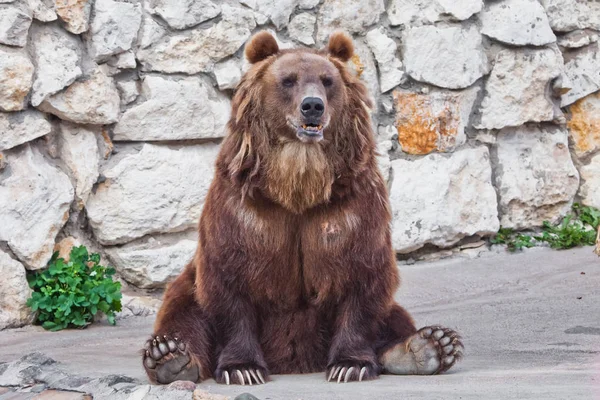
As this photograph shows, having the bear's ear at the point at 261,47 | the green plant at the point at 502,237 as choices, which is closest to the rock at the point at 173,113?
the bear's ear at the point at 261,47

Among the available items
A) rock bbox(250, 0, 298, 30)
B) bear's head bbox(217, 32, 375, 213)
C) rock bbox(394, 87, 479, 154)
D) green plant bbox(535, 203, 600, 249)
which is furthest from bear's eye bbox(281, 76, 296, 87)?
green plant bbox(535, 203, 600, 249)

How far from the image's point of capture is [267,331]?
4.11m

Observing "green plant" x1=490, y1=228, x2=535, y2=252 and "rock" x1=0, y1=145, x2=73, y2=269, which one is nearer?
"rock" x1=0, y1=145, x2=73, y2=269

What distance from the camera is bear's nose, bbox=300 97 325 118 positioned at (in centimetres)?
383

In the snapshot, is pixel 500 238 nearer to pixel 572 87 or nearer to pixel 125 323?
pixel 572 87

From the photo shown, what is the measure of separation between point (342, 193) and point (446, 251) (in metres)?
2.69

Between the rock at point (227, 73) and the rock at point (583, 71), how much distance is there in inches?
A: 91.8

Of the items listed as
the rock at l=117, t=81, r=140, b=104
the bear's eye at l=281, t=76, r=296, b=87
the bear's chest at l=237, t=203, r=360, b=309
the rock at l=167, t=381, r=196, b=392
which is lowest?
the rock at l=167, t=381, r=196, b=392

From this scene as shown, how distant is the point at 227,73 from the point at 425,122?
1375mm

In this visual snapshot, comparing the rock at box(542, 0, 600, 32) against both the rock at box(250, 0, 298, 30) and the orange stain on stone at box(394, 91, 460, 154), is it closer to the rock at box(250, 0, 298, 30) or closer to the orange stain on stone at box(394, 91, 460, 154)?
the orange stain on stone at box(394, 91, 460, 154)

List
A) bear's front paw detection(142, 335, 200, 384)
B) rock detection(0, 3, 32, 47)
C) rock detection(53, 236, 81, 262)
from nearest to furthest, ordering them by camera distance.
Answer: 1. bear's front paw detection(142, 335, 200, 384)
2. rock detection(0, 3, 32, 47)
3. rock detection(53, 236, 81, 262)

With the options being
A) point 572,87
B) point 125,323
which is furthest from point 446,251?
point 125,323

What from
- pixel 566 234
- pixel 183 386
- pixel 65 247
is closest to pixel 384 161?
pixel 566 234

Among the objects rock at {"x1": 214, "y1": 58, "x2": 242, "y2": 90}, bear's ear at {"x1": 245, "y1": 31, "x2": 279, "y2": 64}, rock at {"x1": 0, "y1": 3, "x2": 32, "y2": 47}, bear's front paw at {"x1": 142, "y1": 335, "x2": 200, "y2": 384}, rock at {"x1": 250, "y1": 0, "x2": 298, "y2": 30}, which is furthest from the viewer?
rock at {"x1": 250, "y1": 0, "x2": 298, "y2": 30}
